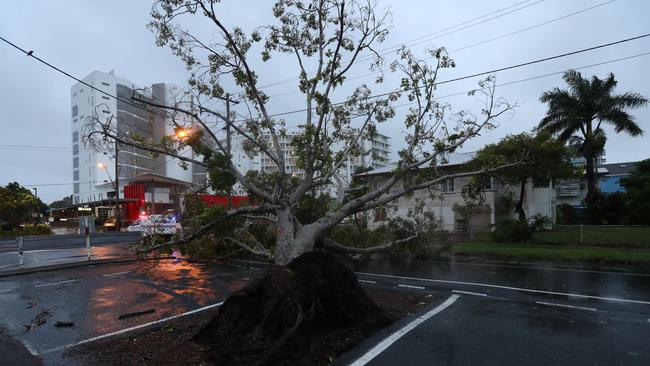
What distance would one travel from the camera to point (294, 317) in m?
5.36

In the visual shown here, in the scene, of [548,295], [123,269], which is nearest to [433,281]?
[548,295]

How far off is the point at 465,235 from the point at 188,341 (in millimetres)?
20955

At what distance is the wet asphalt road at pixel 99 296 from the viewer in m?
6.80

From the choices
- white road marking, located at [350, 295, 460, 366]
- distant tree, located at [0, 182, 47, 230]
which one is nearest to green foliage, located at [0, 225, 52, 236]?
distant tree, located at [0, 182, 47, 230]

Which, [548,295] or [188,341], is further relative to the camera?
[548,295]

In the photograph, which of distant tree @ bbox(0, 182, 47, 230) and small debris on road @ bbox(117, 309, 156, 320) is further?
distant tree @ bbox(0, 182, 47, 230)

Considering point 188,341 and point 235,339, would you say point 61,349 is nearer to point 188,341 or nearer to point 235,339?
point 188,341

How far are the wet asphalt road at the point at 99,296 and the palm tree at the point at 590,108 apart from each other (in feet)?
87.3

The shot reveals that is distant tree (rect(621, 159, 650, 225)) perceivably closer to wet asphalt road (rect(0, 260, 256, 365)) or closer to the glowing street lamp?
wet asphalt road (rect(0, 260, 256, 365))

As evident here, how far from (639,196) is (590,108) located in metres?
6.82

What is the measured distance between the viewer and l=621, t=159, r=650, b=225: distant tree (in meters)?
27.2

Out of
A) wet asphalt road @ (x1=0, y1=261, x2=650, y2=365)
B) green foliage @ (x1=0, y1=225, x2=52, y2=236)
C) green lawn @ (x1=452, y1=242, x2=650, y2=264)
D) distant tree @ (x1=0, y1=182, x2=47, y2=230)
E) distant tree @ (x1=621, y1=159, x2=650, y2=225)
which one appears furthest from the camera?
distant tree @ (x1=0, y1=182, x2=47, y2=230)

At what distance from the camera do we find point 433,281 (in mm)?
11461

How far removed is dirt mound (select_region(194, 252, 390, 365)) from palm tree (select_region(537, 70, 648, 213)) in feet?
91.7
